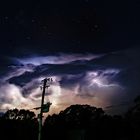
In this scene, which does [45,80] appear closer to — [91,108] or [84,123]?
[84,123]

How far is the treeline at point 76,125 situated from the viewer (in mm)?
68312

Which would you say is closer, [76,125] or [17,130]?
[17,130]

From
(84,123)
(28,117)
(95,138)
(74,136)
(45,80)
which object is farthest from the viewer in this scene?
(28,117)

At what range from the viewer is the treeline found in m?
68.3

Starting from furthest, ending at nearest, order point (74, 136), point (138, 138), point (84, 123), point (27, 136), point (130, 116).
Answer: point (84, 123), point (27, 136), point (130, 116), point (138, 138), point (74, 136)

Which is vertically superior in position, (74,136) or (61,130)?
(61,130)

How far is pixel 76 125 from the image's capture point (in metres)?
95.3

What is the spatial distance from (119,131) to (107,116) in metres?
15.1

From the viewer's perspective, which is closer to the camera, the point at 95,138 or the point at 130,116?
the point at 130,116

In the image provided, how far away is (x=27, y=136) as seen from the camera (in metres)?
68.1

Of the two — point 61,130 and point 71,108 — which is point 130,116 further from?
point 71,108

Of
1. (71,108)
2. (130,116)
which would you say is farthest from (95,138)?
(71,108)

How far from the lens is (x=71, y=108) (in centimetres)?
10600

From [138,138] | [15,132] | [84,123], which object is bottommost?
[138,138]
